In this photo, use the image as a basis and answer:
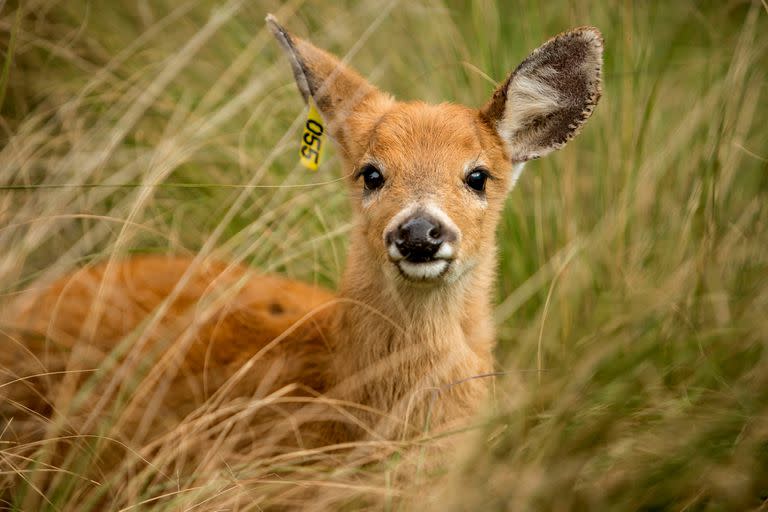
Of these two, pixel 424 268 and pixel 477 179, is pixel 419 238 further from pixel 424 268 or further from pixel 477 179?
pixel 477 179

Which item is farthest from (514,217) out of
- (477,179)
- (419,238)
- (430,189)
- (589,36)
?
(419,238)

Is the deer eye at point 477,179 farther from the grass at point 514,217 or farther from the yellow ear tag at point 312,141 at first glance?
the yellow ear tag at point 312,141

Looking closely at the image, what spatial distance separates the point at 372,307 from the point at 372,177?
20.5 inches

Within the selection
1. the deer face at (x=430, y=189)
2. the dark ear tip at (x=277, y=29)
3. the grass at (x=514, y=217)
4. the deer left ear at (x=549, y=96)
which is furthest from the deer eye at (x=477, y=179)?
the dark ear tip at (x=277, y=29)

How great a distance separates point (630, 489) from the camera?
2.45 metres

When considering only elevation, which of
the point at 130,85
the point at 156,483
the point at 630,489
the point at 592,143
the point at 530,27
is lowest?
the point at 156,483

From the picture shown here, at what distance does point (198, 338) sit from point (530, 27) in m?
2.36

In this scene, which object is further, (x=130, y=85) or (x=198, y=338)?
(x=130, y=85)

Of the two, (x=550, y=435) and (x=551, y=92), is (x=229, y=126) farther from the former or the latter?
(x=550, y=435)

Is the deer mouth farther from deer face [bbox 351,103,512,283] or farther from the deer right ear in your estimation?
the deer right ear

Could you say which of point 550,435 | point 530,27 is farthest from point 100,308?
point 530,27

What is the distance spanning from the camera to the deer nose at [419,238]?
3.02 m

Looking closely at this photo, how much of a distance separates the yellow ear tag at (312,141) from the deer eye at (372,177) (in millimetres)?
218

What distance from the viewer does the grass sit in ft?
8.58
